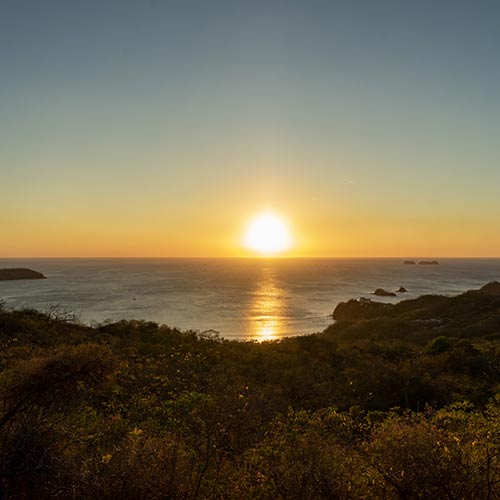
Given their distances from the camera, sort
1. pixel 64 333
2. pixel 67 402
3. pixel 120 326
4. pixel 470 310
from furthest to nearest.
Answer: pixel 470 310 → pixel 120 326 → pixel 64 333 → pixel 67 402

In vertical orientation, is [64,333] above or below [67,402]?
below

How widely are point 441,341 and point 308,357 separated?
11.4 meters

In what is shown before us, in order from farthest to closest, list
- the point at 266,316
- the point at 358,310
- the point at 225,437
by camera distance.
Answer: the point at 266,316
the point at 358,310
the point at 225,437

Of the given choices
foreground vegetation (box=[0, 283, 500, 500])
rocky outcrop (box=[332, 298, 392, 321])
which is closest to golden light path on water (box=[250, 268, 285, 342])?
rocky outcrop (box=[332, 298, 392, 321])

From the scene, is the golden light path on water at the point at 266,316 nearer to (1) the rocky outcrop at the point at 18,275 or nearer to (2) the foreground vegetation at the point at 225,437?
(2) the foreground vegetation at the point at 225,437

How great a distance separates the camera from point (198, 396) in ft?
42.7

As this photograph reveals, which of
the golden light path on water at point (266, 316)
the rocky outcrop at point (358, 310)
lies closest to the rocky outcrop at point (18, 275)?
the golden light path on water at point (266, 316)

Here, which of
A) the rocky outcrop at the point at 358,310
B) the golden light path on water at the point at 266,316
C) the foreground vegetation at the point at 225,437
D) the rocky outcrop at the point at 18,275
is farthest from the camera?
the rocky outcrop at the point at 18,275

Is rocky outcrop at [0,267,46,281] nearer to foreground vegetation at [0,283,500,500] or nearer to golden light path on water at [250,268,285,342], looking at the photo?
golden light path on water at [250,268,285,342]

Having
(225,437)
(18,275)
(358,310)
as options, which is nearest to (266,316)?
(358,310)

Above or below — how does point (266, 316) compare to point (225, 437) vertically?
below

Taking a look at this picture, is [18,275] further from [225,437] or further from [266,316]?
[225,437]

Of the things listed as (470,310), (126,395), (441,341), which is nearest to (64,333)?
(126,395)

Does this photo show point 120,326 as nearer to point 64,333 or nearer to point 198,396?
point 64,333
